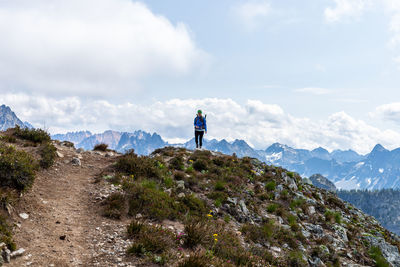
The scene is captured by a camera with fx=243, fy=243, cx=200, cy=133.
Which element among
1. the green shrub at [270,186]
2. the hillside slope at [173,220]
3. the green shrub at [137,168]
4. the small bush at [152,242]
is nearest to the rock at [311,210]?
the hillside slope at [173,220]

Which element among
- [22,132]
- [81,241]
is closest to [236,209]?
[81,241]

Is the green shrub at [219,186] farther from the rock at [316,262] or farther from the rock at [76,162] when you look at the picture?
the rock at [76,162]

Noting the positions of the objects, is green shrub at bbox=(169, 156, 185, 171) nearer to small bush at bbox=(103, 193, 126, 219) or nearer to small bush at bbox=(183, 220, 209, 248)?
small bush at bbox=(103, 193, 126, 219)

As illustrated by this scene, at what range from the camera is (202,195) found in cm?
1435

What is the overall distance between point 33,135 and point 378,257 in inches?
923

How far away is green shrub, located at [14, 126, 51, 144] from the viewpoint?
1647 centimetres

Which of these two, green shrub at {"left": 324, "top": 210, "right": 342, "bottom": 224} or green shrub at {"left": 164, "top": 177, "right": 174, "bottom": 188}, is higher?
green shrub at {"left": 164, "top": 177, "right": 174, "bottom": 188}

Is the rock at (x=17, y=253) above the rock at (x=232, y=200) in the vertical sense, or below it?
above

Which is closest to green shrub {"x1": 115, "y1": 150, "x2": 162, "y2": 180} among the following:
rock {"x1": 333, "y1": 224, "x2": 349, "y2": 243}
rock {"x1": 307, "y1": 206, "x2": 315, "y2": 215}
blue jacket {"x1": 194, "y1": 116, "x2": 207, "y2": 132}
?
blue jacket {"x1": 194, "y1": 116, "x2": 207, "y2": 132}

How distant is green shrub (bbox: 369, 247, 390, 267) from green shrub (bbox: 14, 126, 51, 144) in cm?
2213

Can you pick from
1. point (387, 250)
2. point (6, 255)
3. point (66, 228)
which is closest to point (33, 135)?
point (66, 228)

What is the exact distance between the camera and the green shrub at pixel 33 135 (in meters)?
16.5

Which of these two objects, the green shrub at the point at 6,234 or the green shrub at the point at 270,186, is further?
the green shrub at the point at 270,186

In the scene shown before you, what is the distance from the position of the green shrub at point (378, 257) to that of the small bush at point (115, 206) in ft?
48.4
